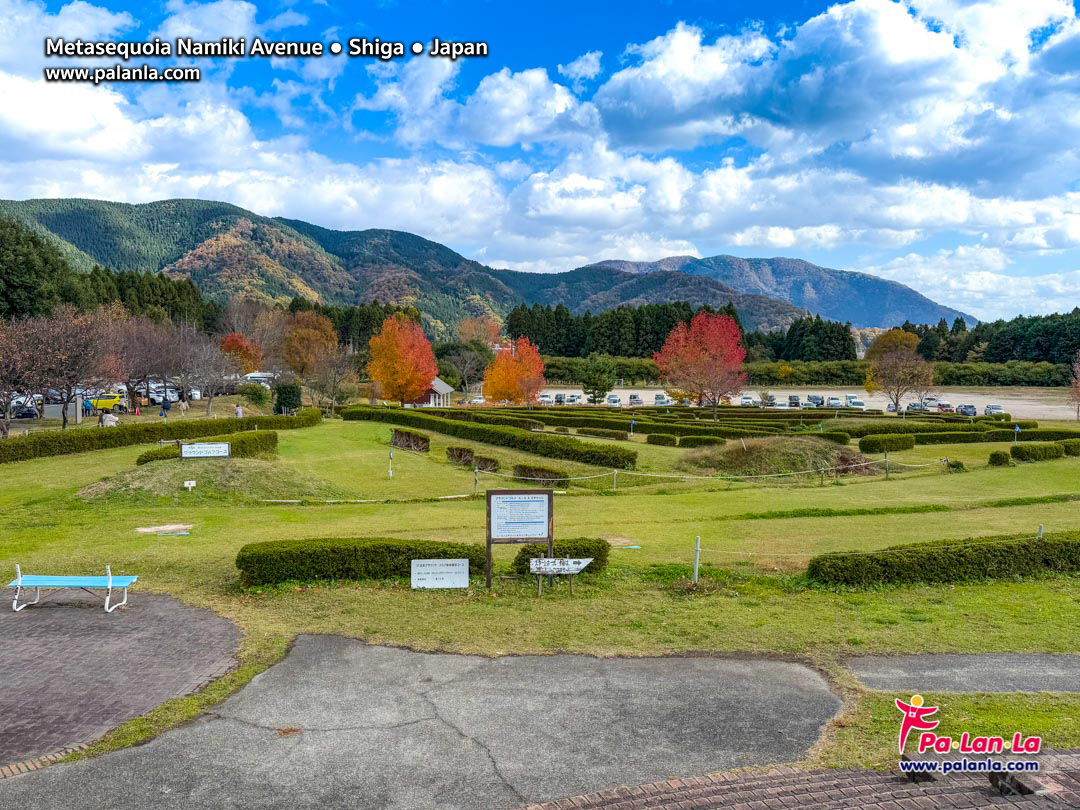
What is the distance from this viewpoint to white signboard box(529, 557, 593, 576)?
12938 mm

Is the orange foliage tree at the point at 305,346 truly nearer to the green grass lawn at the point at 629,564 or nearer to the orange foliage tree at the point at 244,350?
the orange foliage tree at the point at 244,350

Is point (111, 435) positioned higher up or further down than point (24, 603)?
higher up

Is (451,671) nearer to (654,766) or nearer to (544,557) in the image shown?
(654,766)

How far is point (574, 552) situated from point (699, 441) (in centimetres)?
2578

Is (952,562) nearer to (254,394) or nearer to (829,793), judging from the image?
(829,793)

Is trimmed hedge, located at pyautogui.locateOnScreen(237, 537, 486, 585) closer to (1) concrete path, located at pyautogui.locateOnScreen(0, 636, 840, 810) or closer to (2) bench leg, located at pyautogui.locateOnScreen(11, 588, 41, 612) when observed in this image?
(2) bench leg, located at pyautogui.locateOnScreen(11, 588, 41, 612)

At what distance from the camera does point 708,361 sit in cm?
5744

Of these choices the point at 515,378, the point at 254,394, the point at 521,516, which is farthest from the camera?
the point at 515,378

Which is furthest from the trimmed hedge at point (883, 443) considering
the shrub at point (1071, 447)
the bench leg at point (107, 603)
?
the bench leg at point (107, 603)

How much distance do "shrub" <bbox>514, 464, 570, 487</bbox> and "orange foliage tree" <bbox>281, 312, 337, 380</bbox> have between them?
42.7m

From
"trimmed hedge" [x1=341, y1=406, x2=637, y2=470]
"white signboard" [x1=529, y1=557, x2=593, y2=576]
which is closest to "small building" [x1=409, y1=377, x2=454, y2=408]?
"trimmed hedge" [x1=341, y1=406, x2=637, y2=470]

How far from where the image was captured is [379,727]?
7867 millimetres

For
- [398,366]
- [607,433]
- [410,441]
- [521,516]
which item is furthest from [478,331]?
[521,516]

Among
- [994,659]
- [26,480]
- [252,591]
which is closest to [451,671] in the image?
[252,591]
